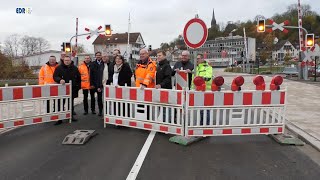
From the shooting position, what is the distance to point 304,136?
678 cm

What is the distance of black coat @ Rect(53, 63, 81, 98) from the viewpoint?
8664 millimetres

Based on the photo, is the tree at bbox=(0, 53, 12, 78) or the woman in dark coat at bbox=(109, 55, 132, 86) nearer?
the woman in dark coat at bbox=(109, 55, 132, 86)

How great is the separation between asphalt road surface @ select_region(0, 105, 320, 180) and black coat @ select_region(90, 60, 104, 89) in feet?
8.42

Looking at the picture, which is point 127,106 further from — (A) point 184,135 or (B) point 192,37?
(B) point 192,37

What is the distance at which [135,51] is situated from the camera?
101 metres

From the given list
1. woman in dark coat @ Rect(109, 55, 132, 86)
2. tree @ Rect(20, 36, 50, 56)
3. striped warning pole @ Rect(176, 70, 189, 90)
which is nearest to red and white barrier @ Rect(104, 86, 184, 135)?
woman in dark coat @ Rect(109, 55, 132, 86)

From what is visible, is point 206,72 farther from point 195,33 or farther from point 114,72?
point 114,72

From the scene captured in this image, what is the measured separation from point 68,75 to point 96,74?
3.31 ft

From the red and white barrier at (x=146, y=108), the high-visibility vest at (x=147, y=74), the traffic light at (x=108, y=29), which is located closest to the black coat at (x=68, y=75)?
the red and white barrier at (x=146, y=108)

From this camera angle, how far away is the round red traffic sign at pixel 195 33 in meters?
6.73

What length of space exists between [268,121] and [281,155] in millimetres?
1181

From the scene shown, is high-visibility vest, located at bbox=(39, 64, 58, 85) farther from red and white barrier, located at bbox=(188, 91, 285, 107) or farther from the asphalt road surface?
red and white barrier, located at bbox=(188, 91, 285, 107)

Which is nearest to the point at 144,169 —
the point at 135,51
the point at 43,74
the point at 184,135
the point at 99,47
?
the point at 184,135

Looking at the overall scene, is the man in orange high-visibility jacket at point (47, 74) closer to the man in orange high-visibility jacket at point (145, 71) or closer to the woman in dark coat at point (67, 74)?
the woman in dark coat at point (67, 74)
